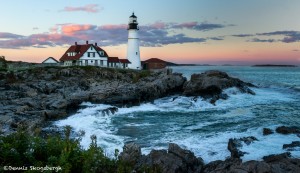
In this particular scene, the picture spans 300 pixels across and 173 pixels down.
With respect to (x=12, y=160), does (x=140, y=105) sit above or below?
below

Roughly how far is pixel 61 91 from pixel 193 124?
18.4 meters

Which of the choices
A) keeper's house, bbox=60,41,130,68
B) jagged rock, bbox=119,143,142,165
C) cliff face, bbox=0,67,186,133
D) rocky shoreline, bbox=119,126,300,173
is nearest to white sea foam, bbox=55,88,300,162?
jagged rock, bbox=119,143,142,165

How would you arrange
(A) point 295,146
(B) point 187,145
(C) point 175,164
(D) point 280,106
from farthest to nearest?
(D) point 280,106
(B) point 187,145
(A) point 295,146
(C) point 175,164

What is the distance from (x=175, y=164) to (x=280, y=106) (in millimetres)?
26826

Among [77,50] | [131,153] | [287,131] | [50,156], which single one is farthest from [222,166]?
[77,50]

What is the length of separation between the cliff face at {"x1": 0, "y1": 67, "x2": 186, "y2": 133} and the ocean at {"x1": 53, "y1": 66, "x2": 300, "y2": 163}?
6.21 feet

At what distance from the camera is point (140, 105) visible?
35.9 m

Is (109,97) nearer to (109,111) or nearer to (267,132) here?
(109,111)

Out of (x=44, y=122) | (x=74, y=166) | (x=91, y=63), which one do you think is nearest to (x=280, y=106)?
(x=44, y=122)

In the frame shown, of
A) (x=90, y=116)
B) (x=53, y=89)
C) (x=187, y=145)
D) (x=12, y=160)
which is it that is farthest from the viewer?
(x=53, y=89)

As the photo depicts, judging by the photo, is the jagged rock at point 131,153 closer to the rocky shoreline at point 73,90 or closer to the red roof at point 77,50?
the rocky shoreline at point 73,90

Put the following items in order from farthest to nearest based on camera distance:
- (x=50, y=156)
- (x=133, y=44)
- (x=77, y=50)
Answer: (x=133, y=44) < (x=77, y=50) < (x=50, y=156)

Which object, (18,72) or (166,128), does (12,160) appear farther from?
(18,72)

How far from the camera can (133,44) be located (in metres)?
65.6
